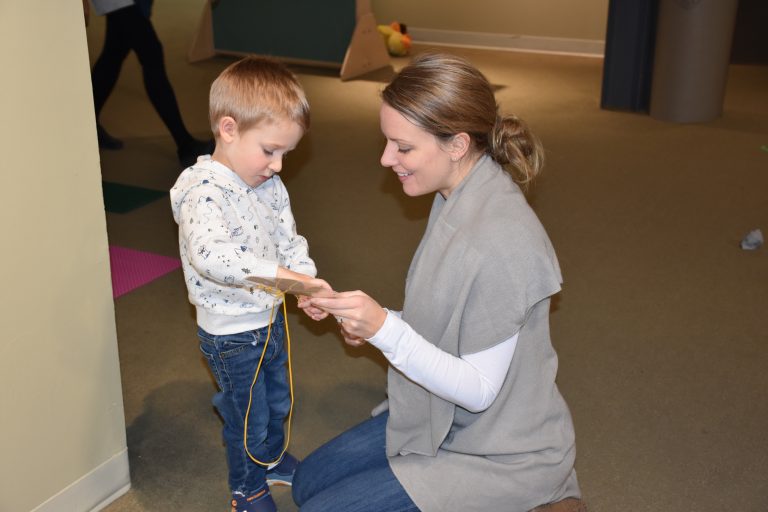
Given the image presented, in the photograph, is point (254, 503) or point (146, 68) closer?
point (254, 503)

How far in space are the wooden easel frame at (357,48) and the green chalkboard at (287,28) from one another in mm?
50

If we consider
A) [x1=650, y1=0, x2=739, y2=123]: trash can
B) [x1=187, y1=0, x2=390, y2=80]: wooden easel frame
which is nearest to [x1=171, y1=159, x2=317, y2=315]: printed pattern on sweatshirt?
[x1=650, y1=0, x2=739, y2=123]: trash can

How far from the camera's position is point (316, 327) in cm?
A: 299

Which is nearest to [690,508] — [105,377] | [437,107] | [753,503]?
[753,503]

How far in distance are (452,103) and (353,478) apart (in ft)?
2.48

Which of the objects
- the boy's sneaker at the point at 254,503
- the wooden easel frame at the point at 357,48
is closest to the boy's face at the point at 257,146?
the boy's sneaker at the point at 254,503

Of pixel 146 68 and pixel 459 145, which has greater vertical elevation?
pixel 459 145

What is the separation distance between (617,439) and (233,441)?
3.49 feet

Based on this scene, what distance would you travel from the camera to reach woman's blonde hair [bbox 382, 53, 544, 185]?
64.6 inches

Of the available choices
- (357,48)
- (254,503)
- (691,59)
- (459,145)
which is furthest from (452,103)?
(357,48)

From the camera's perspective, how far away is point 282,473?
2.24 m

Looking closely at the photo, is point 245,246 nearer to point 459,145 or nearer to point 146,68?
point 459,145

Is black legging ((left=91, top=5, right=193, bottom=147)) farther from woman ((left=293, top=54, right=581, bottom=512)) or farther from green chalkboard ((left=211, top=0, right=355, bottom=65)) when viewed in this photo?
woman ((left=293, top=54, right=581, bottom=512))

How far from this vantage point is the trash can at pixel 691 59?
5133 millimetres
